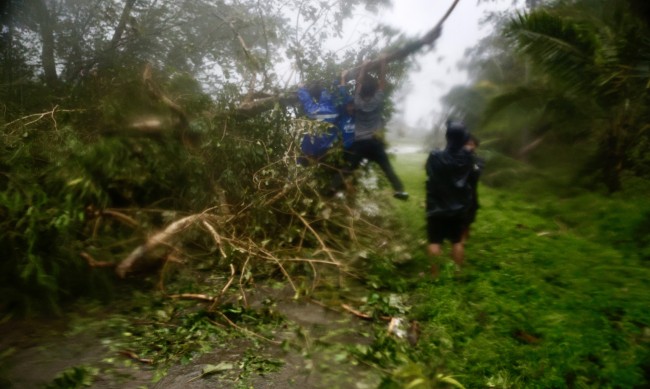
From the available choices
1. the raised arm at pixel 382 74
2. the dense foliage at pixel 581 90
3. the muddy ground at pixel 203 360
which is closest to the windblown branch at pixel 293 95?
the raised arm at pixel 382 74

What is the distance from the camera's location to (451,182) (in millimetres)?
3354

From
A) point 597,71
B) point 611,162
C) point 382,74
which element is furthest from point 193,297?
point 611,162

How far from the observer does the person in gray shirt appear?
4.65 metres

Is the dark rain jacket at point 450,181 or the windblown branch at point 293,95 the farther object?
the windblown branch at point 293,95

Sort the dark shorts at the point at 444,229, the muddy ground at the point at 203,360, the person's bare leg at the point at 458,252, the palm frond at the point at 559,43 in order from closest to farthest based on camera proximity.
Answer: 1. the muddy ground at the point at 203,360
2. the dark shorts at the point at 444,229
3. the person's bare leg at the point at 458,252
4. the palm frond at the point at 559,43

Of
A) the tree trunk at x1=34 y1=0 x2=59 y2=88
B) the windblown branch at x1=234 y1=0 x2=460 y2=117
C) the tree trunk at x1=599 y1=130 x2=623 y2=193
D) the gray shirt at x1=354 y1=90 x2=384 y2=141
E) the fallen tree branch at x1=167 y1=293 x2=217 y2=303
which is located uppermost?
the tree trunk at x1=34 y1=0 x2=59 y2=88

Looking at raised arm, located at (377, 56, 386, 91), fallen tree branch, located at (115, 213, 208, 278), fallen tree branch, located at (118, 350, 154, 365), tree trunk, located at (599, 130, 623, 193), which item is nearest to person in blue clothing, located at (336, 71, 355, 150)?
raised arm, located at (377, 56, 386, 91)

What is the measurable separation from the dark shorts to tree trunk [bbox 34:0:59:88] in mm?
7250

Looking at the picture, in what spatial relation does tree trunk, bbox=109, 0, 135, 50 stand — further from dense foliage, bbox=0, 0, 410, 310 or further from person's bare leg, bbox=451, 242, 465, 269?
person's bare leg, bbox=451, 242, 465, 269

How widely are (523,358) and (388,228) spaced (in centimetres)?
236

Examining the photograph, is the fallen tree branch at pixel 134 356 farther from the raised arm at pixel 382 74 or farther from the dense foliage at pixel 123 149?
the raised arm at pixel 382 74

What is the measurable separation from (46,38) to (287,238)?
23.0ft

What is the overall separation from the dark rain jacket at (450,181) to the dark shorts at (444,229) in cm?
13

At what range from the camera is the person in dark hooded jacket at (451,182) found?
10.8ft
